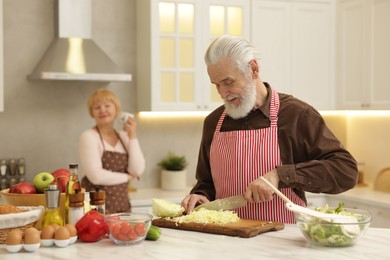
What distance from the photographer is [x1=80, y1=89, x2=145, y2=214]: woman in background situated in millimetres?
4664

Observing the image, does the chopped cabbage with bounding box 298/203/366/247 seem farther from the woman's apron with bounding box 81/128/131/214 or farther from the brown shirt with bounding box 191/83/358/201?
the woman's apron with bounding box 81/128/131/214

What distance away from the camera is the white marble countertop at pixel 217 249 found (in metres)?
2.21

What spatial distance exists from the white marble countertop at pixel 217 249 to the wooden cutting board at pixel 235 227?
2 centimetres

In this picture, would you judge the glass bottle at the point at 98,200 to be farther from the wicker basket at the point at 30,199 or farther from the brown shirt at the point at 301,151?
the brown shirt at the point at 301,151

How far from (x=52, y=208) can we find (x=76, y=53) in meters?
2.89

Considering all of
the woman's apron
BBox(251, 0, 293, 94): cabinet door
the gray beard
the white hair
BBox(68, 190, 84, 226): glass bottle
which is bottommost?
the woman's apron

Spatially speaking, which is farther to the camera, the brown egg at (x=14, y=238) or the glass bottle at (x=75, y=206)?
the glass bottle at (x=75, y=206)

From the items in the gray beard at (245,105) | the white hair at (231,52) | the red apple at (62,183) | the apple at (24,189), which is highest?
the white hair at (231,52)

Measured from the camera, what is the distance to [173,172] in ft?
18.1

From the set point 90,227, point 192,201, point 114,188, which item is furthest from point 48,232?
point 114,188

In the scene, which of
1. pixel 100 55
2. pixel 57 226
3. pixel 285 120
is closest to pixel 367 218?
pixel 285 120

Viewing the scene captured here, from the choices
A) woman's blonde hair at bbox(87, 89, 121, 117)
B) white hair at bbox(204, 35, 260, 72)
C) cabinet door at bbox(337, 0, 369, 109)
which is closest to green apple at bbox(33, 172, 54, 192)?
white hair at bbox(204, 35, 260, 72)

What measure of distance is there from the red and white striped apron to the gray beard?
99mm

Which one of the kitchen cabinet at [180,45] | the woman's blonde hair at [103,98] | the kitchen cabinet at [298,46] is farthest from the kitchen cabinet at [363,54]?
the woman's blonde hair at [103,98]
